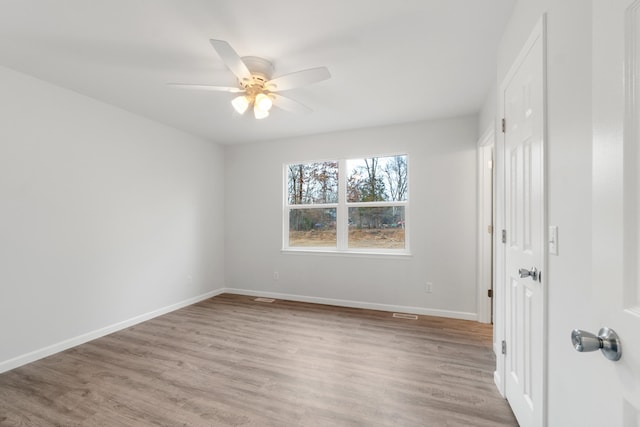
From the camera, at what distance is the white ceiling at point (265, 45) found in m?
1.69

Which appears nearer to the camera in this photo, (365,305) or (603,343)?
(603,343)

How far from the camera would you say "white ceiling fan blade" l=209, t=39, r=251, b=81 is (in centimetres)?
162

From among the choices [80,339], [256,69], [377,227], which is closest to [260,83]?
[256,69]

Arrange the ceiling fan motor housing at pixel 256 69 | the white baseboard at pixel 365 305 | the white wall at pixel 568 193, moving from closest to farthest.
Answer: the white wall at pixel 568 193 < the ceiling fan motor housing at pixel 256 69 < the white baseboard at pixel 365 305

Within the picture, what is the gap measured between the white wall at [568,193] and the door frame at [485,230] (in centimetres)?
211

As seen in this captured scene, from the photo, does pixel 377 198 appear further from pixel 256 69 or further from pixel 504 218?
pixel 256 69

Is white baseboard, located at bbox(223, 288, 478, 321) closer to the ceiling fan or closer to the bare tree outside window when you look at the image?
the bare tree outside window

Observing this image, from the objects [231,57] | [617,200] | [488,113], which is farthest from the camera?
[488,113]

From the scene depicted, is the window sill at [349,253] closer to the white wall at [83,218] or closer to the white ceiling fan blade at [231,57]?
the white wall at [83,218]

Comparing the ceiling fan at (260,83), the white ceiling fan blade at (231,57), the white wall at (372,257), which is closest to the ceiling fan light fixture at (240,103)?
the ceiling fan at (260,83)

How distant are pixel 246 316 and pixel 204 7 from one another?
316 cm

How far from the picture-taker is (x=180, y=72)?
2.38 metres

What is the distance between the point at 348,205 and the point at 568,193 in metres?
3.00

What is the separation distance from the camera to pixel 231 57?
69.6 inches
